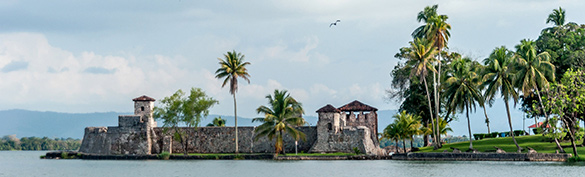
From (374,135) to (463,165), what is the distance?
1811cm

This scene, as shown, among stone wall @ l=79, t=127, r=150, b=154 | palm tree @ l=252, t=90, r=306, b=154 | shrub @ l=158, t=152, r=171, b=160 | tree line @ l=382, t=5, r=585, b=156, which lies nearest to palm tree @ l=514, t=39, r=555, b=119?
tree line @ l=382, t=5, r=585, b=156

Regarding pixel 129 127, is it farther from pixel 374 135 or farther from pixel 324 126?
pixel 374 135

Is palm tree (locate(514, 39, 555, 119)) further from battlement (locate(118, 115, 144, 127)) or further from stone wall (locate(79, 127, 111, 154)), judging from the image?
stone wall (locate(79, 127, 111, 154))

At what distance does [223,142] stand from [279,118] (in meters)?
8.38

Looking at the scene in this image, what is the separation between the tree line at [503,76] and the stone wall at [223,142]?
883cm

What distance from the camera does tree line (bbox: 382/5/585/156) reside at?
161ft

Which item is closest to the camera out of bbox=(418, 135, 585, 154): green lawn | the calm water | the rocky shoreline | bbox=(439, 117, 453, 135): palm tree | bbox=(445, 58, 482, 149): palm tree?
the calm water

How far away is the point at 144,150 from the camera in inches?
2596

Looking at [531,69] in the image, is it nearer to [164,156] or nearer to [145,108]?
[164,156]

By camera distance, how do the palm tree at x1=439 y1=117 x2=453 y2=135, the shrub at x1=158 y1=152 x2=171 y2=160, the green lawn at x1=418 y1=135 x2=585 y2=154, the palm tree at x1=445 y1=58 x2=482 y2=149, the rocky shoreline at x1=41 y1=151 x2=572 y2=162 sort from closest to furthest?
1. the rocky shoreline at x1=41 y1=151 x2=572 y2=162
2. the green lawn at x1=418 y1=135 x2=585 y2=154
3. the palm tree at x1=445 y1=58 x2=482 y2=149
4. the shrub at x1=158 y1=152 x2=171 y2=160
5. the palm tree at x1=439 y1=117 x2=453 y2=135

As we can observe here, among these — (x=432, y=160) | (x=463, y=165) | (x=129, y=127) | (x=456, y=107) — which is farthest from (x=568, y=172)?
(x=129, y=127)

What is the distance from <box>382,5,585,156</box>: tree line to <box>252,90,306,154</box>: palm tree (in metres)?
8.74

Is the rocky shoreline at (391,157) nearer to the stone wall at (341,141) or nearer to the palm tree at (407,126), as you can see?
the palm tree at (407,126)

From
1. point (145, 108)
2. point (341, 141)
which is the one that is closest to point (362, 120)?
point (341, 141)
